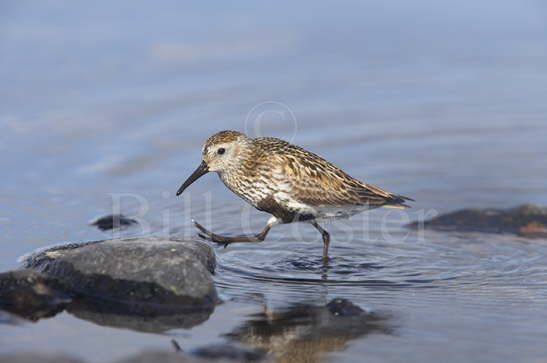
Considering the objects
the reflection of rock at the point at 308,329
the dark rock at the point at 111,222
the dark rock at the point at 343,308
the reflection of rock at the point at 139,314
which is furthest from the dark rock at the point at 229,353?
the dark rock at the point at 111,222

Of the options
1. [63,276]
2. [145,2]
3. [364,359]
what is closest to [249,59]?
[145,2]

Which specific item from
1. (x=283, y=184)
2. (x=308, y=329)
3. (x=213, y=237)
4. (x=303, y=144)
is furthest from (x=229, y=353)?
(x=303, y=144)

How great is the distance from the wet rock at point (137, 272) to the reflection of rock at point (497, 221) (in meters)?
4.06

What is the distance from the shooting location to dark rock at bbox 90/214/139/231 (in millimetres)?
11688

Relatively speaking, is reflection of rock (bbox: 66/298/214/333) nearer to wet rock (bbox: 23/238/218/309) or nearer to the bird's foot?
wet rock (bbox: 23/238/218/309)

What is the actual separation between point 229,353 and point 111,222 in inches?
191

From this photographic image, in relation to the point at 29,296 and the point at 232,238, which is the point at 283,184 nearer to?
the point at 232,238

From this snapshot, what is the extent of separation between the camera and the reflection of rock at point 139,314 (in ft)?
26.9

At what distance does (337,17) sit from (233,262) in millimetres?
9888

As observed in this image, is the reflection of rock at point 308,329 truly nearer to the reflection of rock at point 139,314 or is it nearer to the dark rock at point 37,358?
the reflection of rock at point 139,314

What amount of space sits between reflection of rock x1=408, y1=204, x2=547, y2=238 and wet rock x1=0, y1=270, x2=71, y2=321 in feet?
17.0

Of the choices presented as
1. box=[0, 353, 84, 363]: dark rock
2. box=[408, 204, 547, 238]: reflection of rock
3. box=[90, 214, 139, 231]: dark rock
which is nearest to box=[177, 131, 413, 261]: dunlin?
box=[90, 214, 139, 231]: dark rock

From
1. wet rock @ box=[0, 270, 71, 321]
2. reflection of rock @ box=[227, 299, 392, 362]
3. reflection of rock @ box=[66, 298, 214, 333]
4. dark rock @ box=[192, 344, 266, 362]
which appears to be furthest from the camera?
wet rock @ box=[0, 270, 71, 321]

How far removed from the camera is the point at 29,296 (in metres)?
8.54
